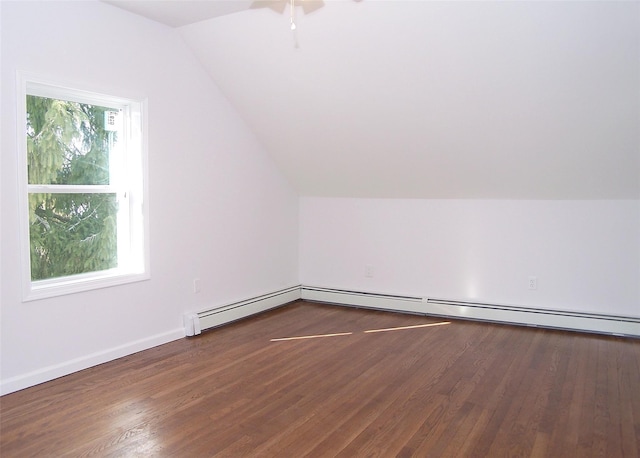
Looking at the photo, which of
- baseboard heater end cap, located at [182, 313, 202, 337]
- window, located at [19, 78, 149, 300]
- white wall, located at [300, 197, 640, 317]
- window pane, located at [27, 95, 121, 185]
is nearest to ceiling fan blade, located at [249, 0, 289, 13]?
window, located at [19, 78, 149, 300]

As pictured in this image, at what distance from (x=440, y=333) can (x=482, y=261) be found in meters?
0.91

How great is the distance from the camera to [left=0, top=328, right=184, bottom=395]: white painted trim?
3.03 m

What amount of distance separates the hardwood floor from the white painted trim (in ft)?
0.21

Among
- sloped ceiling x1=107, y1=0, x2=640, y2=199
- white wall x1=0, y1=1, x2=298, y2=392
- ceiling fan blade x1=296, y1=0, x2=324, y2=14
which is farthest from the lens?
ceiling fan blade x1=296, y1=0, x2=324, y2=14

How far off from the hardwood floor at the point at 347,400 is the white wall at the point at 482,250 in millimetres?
499

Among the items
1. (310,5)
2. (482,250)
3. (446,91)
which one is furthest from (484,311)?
(310,5)

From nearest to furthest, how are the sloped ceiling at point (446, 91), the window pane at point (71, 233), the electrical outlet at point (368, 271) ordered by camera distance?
the sloped ceiling at point (446, 91) < the window pane at point (71, 233) < the electrical outlet at point (368, 271)

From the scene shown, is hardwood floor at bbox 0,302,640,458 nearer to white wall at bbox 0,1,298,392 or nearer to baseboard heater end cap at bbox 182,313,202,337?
baseboard heater end cap at bbox 182,313,202,337

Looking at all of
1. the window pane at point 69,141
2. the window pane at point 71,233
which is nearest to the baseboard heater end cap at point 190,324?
the window pane at point 71,233

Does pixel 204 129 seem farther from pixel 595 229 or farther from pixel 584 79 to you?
pixel 595 229

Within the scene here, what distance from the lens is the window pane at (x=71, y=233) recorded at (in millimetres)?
3264

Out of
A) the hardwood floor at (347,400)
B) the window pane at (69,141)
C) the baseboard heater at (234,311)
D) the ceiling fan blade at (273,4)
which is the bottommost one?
the hardwood floor at (347,400)

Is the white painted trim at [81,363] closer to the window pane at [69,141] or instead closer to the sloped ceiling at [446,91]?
the window pane at [69,141]

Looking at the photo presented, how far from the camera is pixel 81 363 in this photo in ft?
11.1
